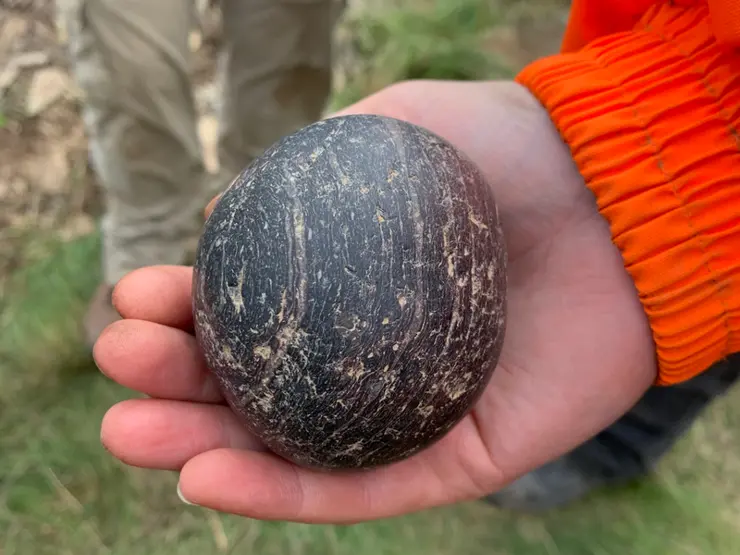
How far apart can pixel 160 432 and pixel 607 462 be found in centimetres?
130

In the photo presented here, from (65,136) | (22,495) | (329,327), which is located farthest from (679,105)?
(65,136)

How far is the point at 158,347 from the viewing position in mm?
1245

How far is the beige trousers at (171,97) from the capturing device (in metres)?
1.82

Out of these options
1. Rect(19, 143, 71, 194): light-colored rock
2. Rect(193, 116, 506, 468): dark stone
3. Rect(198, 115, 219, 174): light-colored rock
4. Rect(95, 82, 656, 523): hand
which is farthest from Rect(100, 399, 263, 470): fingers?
Rect(19, 143, 71, 194): light-colored rock

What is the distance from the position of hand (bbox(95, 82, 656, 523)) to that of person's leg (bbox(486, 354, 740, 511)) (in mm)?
477

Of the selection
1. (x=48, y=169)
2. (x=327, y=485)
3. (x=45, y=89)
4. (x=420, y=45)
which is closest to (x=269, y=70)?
(x=420, y=45)

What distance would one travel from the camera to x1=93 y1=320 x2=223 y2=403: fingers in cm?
122

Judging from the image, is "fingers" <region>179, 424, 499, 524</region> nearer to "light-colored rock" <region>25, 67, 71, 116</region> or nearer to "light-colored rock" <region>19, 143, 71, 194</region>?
"light-colored rock" <region>19, 143, 71, 194</region>

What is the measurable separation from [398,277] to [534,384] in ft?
1.49

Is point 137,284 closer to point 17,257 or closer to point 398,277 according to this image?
point 398,277

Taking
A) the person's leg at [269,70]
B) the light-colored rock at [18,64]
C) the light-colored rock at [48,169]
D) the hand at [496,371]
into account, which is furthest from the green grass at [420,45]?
the hand at [496,371]

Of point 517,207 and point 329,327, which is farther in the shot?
point 517,207

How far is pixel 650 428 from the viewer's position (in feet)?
6.00

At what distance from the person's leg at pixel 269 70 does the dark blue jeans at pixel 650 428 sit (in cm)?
140
